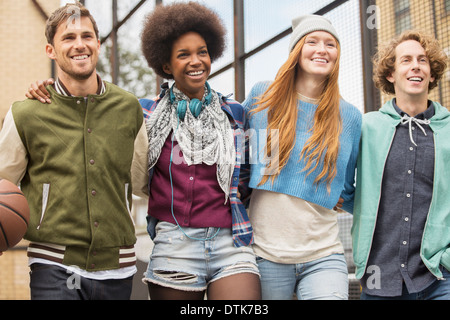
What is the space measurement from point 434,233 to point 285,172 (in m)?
0.72

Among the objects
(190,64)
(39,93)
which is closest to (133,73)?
(190,64)

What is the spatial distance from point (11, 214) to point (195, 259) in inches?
29.0

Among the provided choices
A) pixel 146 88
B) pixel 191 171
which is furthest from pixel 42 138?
pixel 146 88

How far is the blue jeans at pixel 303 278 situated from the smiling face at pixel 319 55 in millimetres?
826

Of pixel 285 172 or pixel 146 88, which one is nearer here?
pixel 285 172

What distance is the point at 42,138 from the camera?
2.17m

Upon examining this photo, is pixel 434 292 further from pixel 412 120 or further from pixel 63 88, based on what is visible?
pixel 63 88

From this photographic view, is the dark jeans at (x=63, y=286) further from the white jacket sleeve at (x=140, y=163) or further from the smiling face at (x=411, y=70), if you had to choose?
the smiling face at (x=411, y=70)

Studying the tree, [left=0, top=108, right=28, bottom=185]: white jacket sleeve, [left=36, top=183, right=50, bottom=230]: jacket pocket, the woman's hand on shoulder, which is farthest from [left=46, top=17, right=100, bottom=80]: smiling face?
the tree

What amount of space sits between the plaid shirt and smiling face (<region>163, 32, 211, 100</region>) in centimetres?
12

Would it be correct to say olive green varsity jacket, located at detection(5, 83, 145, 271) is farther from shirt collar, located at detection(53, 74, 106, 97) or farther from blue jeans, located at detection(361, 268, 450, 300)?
blue jeans, located at detection(361, 268, 450, 300)
